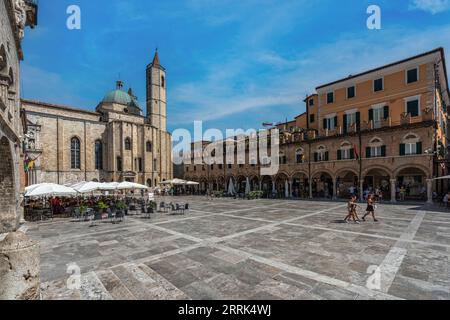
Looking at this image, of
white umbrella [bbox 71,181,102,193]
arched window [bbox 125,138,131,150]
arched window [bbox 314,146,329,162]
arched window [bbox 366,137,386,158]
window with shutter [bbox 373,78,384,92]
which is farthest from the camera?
arched window [bbox 125,138,131,150]

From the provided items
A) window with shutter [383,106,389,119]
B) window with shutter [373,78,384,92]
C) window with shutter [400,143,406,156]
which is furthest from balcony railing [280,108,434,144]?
window with shutter [373,78,384,92]

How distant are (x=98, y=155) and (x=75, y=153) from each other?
11.6 feet

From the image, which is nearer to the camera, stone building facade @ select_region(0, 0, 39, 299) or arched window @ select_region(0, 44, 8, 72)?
stone building facade @ select_region(0, 0, 39, 299)

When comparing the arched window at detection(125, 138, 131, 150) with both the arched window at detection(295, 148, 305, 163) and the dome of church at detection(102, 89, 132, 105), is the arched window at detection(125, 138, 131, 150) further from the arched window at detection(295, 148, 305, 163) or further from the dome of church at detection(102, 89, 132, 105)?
the arched window at detection(295, 148, 305, 163)

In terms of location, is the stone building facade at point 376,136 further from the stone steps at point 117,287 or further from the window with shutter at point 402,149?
the stone steps at point 117,287

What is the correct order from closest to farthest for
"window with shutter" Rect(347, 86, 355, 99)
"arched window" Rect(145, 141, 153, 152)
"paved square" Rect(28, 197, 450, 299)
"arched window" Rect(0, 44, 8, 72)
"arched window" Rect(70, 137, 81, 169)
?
"paved square" Rect(28, 197, 450, 299) < "arched window" Rect(0, 44, 8, 72) < "window with shutter" Rect(347, 86, 355, 99) < "arched window" Rect(70, 137, 81, 169) < "arched window" Rect(145, 141, 153, 152)

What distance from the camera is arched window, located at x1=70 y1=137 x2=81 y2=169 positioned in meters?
36.7

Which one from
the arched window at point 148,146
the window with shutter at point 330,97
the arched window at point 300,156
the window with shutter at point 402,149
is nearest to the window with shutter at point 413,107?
the window with shutter at point 402,149

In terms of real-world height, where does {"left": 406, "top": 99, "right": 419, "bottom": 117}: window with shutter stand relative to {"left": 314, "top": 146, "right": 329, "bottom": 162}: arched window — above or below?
above

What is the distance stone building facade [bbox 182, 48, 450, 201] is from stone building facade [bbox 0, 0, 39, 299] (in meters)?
24.7

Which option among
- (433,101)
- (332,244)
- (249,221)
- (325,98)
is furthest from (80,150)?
(433,101)

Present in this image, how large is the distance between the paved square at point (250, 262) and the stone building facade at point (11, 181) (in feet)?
3.17

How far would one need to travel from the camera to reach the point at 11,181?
1022 centimetres

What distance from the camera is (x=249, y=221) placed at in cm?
1238
